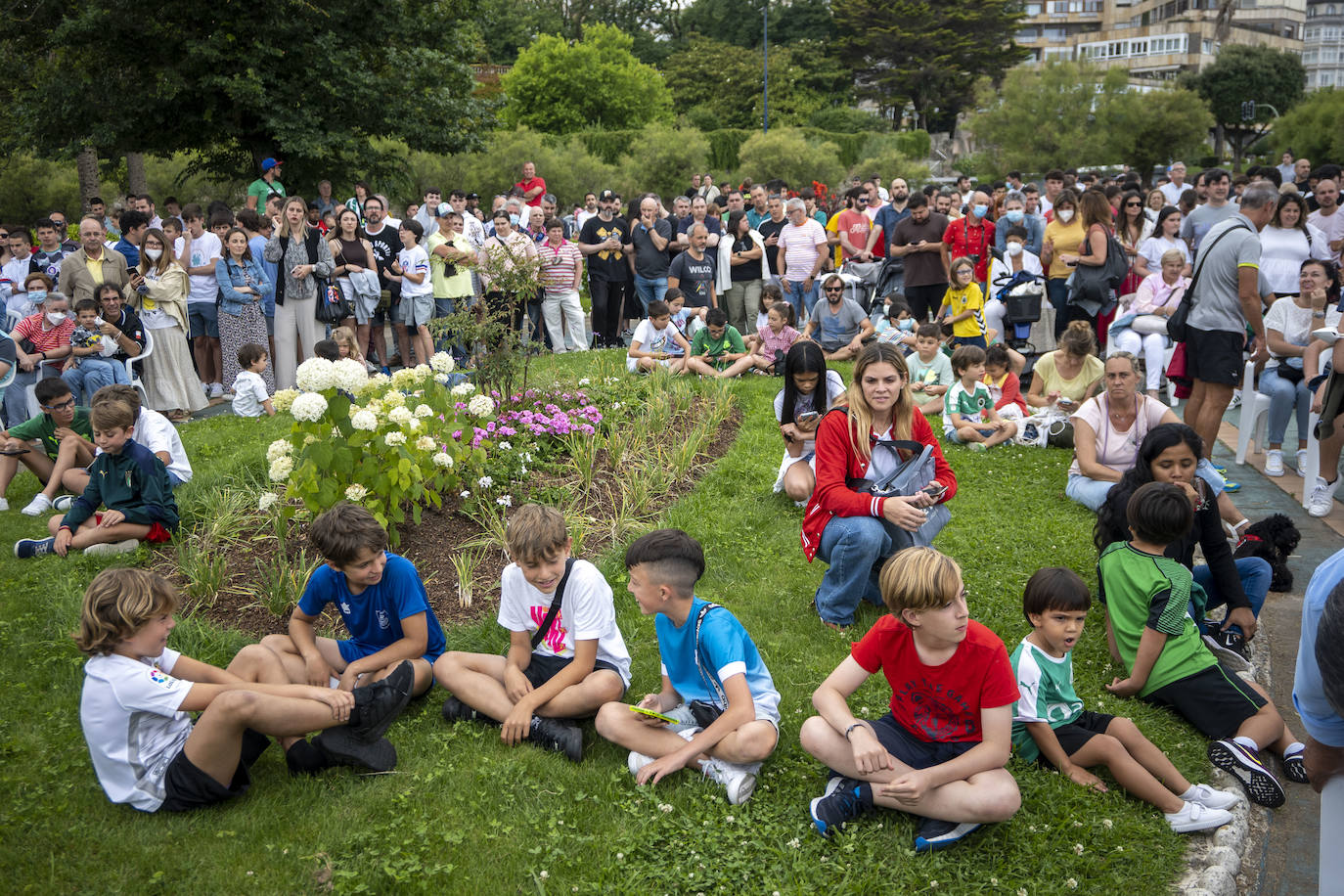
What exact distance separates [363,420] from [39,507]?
360cm

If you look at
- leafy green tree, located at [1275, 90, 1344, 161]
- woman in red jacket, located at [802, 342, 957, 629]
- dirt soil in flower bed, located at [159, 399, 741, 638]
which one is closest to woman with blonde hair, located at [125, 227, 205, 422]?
dirt soil in flower bed, located at [159, 399, 741, 638]

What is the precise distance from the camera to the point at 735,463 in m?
8.30

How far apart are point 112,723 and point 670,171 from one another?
102 ft

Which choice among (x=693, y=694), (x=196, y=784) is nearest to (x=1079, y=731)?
(x=693, y=694)

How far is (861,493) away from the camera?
5.45m

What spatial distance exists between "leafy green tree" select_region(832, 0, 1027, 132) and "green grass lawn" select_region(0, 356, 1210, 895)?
59708 millimetres

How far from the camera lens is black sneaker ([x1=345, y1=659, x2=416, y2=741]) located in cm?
415

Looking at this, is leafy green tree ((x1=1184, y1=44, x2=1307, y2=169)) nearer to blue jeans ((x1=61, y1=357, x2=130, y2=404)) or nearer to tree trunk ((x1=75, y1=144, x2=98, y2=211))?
tree trunk ((x1=75, y1=144, x2=98, y2=211))

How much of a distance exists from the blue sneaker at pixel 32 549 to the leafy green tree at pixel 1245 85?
65277 millimetres

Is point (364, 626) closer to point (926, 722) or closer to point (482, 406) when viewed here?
point (482, 406)

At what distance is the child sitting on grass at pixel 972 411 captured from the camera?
9109mm

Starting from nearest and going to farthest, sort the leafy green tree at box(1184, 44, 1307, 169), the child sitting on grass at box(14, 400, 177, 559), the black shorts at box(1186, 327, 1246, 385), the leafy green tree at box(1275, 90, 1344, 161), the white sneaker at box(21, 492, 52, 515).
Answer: the child sitting on grass at box(14, 400, 177, 559) → the white sneaker at box(21, 492, 52, 515) → the black shorts at box(1186, 327, 1246, 385) → the leafy green tree at box(1275, 90, 1344, 161) → the leafy green tree at box(1184, 44, 1307, 169)

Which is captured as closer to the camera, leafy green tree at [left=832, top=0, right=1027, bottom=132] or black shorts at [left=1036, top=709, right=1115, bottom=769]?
black shorts at [left=1036, top=709, right=1115, bottom=769]

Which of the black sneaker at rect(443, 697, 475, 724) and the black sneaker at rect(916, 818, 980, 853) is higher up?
the black sneaker at rect(443, 697, 475, 724)
